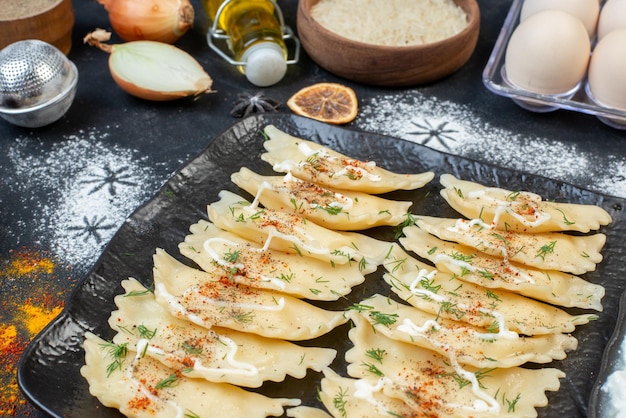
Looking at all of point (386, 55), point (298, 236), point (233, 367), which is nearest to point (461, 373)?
point (233, 367)

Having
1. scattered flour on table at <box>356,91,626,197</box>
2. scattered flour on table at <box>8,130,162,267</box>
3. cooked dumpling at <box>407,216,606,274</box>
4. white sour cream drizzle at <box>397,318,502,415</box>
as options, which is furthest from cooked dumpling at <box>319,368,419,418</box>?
scattered flour on table at <box>356,91,626,197</box>

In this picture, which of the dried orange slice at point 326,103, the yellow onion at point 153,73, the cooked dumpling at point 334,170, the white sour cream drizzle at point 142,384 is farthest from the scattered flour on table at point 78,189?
the dried orange slice at point 326,103

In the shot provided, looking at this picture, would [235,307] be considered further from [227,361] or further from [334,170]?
[334,170]

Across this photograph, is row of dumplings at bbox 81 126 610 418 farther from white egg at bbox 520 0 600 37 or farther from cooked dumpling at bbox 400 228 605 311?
white egg at bbox 520 0 600 37

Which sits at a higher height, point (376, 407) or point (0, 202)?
point (376, 407)

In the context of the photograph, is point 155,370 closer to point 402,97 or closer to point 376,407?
point 376,407

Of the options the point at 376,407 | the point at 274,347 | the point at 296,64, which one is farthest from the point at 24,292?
the point at 296,64

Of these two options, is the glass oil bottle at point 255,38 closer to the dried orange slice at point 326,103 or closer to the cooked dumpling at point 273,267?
the dried orange slice at point 326,103
